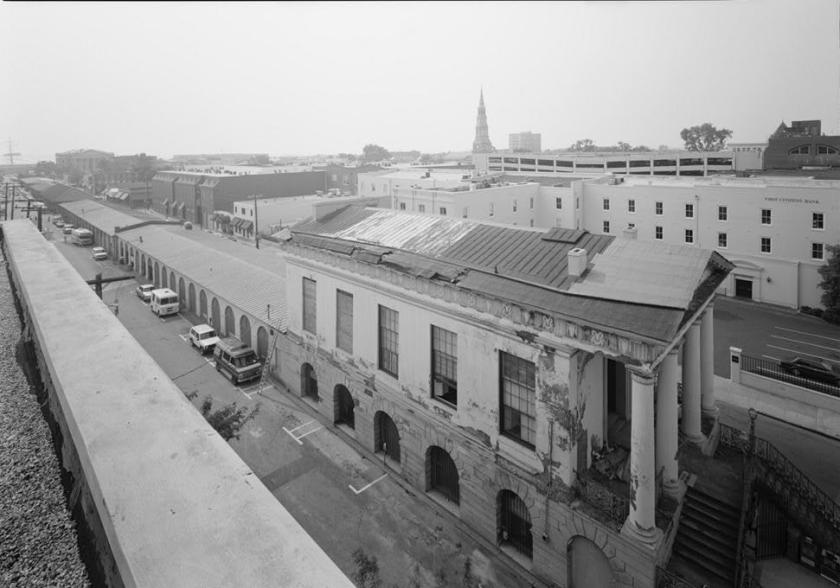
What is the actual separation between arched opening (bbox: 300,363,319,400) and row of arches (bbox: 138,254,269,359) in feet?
15.9

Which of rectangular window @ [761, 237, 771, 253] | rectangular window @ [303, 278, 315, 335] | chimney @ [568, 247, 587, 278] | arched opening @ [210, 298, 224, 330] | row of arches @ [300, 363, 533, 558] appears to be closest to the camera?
chimney @ [568, 247, 587, 278]

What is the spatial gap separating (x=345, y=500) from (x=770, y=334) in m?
34.1

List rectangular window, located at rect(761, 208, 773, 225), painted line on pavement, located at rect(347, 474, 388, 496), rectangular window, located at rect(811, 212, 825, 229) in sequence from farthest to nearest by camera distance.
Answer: rectangular window, located at rect(761, 208, 773, 225), rectangular window, located at rect(811, 212, 825, 229), painted line on pavement, located at rect(347, 474, 388, 496)

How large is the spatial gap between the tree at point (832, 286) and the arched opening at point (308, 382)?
1531 inches

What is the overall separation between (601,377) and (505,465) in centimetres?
414

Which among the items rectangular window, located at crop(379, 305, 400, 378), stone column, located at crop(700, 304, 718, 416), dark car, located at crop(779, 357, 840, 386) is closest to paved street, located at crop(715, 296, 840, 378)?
dark car, located at crop(779, 357, 840, 386)

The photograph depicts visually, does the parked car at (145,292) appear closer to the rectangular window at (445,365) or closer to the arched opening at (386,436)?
the arched opening at (386,436)

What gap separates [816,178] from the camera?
48.6 meters

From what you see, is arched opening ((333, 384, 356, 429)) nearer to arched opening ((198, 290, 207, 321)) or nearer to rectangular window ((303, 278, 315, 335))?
rectangular window ((303, 278, 315, 335))

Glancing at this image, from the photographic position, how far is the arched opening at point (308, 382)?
87.2 ft

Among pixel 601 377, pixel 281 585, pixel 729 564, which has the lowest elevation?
pixel 729 564

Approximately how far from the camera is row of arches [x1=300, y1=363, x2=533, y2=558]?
17.0 meters

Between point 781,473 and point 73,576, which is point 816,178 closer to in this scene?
point 781,473

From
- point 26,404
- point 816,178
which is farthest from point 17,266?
point 816,178
